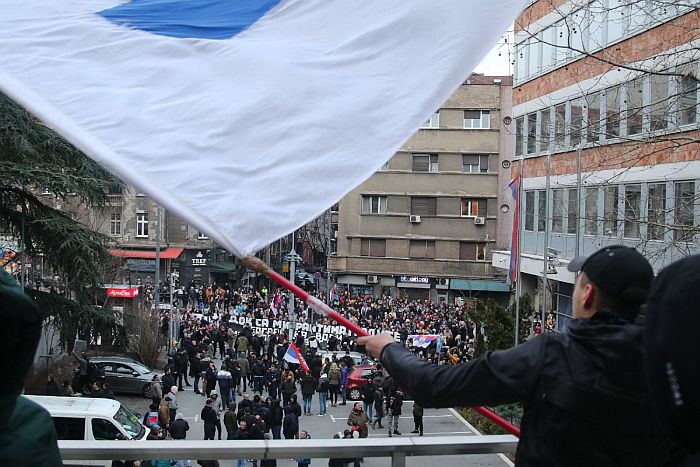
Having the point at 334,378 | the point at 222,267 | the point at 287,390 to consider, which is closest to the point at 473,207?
the point at 222,267

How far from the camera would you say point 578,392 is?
215cm

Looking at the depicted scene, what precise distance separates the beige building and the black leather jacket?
4748 centimetres

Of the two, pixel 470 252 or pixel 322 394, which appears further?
pixel 470 252

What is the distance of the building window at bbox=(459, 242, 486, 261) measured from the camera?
50.3m

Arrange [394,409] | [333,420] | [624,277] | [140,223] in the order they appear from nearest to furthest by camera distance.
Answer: [624,277] → [394,409] → [333,420] → [140,223]

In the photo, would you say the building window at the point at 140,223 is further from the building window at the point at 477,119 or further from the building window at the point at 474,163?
the building window at the point at 477,119

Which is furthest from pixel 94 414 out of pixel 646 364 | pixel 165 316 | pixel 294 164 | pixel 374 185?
pixel 374 185

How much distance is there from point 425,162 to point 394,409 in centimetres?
3194

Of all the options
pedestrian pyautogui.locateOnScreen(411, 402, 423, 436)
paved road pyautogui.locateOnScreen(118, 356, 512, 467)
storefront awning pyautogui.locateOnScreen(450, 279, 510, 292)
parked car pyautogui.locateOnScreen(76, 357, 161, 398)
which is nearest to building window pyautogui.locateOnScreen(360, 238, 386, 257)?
storefront awning pyautogui.locateOnScreen(450, 279, 510, 292)

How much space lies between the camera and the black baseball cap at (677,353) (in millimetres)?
1188

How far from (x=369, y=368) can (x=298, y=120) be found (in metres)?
23.1

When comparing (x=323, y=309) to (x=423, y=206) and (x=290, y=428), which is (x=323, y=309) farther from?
(x=423, y=206)

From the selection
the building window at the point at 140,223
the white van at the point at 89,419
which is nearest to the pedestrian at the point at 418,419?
the white van at the point at 89,419

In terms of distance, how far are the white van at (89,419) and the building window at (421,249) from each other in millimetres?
36216
